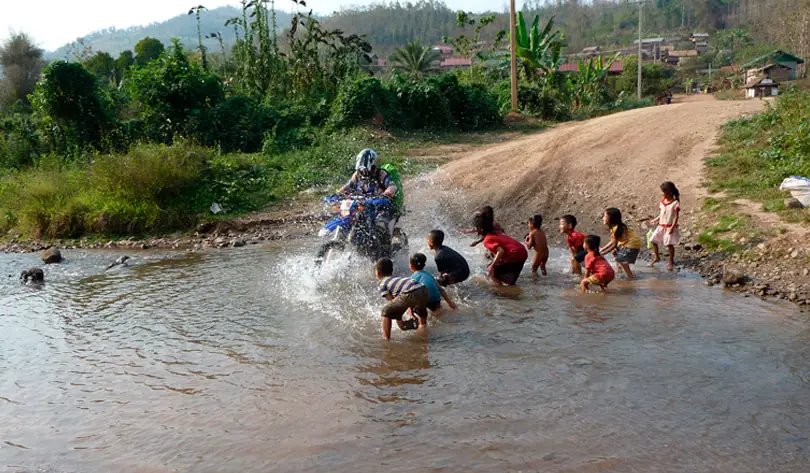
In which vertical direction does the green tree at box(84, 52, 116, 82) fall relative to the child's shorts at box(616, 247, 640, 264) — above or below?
above

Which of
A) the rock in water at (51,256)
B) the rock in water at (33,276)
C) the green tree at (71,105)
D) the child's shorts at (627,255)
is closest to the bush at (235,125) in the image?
the green tree at (71,105)

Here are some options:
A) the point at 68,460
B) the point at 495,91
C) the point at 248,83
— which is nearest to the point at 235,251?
the point at 68,460

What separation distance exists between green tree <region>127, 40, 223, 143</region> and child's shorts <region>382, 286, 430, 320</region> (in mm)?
15556

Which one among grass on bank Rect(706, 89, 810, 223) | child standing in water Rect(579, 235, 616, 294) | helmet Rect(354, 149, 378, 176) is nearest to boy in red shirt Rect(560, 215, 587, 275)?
child standing in water Rect(579, 235, 616, 294)

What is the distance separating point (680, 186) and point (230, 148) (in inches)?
540

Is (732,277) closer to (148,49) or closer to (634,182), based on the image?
(634,182)

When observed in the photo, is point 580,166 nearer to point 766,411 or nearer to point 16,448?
point 766,411

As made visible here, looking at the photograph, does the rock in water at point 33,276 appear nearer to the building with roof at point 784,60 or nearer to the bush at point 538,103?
the bush at point 538,103

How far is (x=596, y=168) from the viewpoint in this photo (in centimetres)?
1430

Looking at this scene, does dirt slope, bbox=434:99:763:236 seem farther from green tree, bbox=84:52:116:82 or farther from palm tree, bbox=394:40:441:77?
green tree, bbox=84:52:116:82

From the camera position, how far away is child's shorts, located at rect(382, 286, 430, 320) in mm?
6914

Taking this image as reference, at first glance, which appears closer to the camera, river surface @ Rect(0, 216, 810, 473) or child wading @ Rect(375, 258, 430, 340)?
river surface @ Rect(0, 216, 810, 473)

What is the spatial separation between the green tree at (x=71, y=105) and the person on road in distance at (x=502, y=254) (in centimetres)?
1563

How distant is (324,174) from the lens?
653 inches
